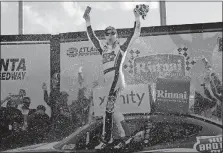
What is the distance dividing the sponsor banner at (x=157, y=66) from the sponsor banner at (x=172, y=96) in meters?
0.21

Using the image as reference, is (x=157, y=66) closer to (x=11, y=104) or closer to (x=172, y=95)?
(x=172, y=95)

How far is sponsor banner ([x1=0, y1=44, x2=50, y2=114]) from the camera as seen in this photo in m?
6.22

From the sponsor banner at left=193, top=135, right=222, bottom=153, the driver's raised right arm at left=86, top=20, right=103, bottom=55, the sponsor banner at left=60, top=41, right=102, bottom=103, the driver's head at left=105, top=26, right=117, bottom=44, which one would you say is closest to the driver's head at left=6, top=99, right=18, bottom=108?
the sponsor banner at left=60, top=41, right=102, bottom=103

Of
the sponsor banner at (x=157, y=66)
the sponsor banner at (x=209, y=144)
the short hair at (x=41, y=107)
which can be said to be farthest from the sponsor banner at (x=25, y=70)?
the sponsor banner at (x=209, y=144)

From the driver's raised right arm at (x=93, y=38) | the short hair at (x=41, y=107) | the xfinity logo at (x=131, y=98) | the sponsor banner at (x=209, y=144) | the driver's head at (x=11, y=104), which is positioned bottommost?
the sponsor banner at (x=209, y=144)

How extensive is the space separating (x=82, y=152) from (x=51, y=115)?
1880 mm

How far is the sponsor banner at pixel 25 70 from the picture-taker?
20.4ft

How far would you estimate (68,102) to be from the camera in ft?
20.2

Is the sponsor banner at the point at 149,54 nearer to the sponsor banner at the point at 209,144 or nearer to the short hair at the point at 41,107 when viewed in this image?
the short hair at the point at 41,107

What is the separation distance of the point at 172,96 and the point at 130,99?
0.65m

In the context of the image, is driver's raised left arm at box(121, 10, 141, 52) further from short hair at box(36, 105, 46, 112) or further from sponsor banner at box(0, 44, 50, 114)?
short hair at box(36, 105, 46, 112)

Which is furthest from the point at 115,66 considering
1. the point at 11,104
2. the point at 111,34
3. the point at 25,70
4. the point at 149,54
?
the point at 11,104

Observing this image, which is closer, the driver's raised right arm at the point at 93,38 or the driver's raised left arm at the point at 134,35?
the driver's raised left arm at the point at 134,35

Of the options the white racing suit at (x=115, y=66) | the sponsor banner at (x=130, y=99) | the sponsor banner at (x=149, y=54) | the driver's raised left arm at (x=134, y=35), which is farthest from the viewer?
the sponsor banner at (x=149, y=54)
